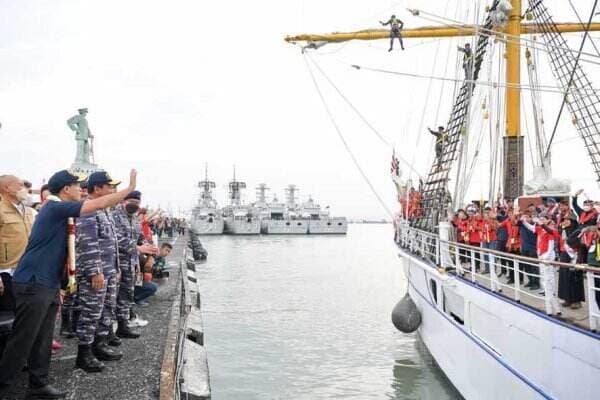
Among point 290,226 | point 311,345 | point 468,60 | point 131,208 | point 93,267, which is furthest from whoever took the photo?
point 290,226

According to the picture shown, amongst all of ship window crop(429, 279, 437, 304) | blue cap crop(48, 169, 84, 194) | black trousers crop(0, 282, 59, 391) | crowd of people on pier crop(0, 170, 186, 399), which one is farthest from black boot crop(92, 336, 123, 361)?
ship window crop(429, 279, 437, 304)

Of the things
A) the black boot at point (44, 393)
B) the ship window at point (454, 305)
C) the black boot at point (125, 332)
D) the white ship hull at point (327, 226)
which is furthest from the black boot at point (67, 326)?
the white ship hull at point (327, 226)

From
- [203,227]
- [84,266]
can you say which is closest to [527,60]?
[84,266]

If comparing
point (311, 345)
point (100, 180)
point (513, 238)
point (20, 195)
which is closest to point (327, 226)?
point (311, 345)

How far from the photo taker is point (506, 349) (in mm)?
6973

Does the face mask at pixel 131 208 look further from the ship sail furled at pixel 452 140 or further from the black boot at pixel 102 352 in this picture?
the ship sail furled at pixel 452 140

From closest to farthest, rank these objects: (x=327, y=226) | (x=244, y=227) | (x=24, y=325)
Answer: (x=24, y=325) → (x=244, y=227) → (x=327, y=226)

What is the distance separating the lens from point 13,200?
496 centimetres

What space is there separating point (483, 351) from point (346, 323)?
9.85 meters

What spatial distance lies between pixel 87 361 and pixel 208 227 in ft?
282

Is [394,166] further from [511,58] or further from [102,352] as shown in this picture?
[102,352]

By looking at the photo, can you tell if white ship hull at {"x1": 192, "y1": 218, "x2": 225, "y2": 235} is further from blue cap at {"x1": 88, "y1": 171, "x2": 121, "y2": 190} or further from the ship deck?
blue cap at {"x1": 88, "y1": 171, "x2": 121, "y2": 190}

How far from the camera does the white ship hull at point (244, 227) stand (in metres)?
89.2

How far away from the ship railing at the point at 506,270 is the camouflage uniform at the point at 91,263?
4.65 meters
